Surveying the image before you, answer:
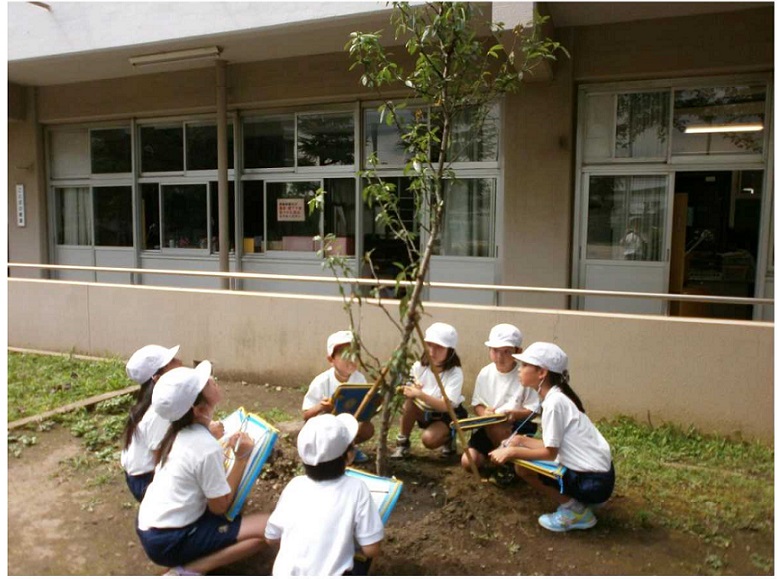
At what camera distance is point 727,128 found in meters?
7.40

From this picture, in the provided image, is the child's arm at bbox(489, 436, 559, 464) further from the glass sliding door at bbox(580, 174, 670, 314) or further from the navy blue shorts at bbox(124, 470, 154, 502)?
the glass sliding door at bbox(580, 174, 670, 314)

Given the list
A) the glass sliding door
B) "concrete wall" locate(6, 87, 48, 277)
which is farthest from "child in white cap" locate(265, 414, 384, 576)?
"concrete wall" locate(6, 87, 48, 277)

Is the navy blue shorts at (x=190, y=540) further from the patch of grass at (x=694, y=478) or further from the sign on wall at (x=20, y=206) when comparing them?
the sign on wall at (x=20, y=206)

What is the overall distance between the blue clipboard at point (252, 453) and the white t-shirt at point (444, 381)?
1115 mm

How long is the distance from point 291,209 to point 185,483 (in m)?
7.25

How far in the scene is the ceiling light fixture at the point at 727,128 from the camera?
24.0 ft

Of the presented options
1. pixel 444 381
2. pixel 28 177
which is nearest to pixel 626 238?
pixel 444 381

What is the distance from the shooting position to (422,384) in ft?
Result: 14.6

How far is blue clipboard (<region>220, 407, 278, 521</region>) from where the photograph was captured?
3250 millimetres

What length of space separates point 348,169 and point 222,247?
2.27 metres

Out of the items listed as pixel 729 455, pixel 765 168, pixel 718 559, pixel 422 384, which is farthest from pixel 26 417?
pixel 765 168

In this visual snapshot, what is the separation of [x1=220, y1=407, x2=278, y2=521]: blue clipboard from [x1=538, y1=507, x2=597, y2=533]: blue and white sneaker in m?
1.54

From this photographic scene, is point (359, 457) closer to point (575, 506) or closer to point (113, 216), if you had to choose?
point (575, 506)

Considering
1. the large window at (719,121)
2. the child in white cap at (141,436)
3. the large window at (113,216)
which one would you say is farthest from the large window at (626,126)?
the large window at (113,216)
